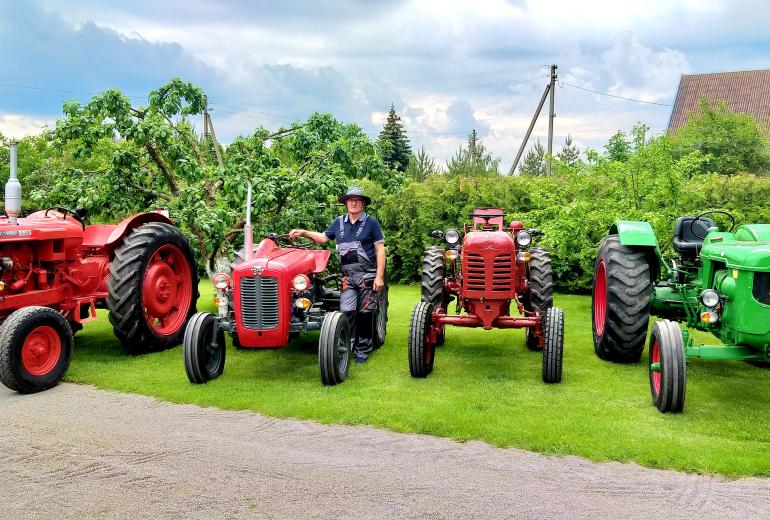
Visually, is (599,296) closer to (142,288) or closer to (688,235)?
(688,235)

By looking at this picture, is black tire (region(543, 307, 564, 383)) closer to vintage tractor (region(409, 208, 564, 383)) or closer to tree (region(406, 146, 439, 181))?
vintage tractor (region(409, 208, 564, 383))

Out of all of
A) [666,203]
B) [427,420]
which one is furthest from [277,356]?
[666,203]

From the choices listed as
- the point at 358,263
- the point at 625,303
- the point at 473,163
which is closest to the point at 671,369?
the point at 625,303

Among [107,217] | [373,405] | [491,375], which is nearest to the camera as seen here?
[373,405]

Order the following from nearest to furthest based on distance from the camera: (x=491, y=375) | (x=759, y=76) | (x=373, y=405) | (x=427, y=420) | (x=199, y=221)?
(x=427, y=420), (x=373, y=405), (x=491, y=375), (x=199, y=221), (x=759, y=76)

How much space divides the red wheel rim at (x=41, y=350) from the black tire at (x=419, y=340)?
3061 mm

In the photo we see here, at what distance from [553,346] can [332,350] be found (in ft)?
6.01

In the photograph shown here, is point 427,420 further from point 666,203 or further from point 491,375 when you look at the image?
point 666,203

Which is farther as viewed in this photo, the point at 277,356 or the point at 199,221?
the point at 199,221

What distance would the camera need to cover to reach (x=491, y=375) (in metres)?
6.41

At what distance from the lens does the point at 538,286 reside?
23.9ft

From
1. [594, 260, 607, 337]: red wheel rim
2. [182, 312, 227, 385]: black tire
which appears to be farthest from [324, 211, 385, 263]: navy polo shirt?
[594, 260, 607, 337]: red wheel rim

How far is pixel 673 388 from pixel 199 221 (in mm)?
6059

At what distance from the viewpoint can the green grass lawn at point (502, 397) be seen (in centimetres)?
456
